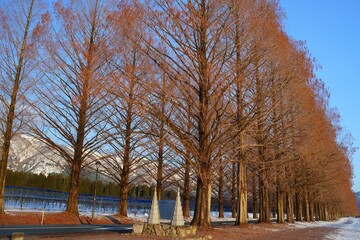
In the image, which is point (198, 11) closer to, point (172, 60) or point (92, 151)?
point (172, 60)

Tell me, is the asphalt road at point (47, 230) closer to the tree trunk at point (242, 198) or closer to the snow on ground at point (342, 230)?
the tree trunk at point (242, 198)

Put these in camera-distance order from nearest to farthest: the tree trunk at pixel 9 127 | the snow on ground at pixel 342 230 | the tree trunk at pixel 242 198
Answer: the tree trunk at pixel 9 127 < the tree trunk at pixel 242 198 < the snow on ground at pixel 342 230

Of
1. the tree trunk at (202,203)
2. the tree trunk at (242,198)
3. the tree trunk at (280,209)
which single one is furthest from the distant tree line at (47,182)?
the tree trunk at (202,203)

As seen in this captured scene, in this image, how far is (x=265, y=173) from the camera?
20.0 metres

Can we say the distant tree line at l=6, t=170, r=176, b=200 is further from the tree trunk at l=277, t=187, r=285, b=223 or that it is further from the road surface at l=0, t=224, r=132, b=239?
the road surface at l=0, t=224, r=132, b=239

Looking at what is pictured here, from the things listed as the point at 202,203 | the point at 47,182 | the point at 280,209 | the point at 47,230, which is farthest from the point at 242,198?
the point at 47,182

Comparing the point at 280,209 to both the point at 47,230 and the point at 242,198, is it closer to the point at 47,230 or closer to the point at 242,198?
the point at 242,198

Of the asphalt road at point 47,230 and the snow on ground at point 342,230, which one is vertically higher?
the asphalt road at point 47,230

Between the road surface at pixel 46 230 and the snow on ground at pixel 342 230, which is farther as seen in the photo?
the snow on ground at pixel 342 230

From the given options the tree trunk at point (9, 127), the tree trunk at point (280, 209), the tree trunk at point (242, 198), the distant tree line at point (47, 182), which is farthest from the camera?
the distant tree line at point (47, 182)

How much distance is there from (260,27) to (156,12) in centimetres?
444

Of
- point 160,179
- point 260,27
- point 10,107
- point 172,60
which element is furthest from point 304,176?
point 10,107

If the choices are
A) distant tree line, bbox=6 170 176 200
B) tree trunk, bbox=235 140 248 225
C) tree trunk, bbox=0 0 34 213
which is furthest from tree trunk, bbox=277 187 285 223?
distant tree line, bbox=6 170 176 200

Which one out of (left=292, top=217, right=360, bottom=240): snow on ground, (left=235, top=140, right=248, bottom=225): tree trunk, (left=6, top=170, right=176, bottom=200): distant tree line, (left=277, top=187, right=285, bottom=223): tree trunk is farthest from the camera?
(left=6, top=170, right=176, bottom=200): distant tree line
